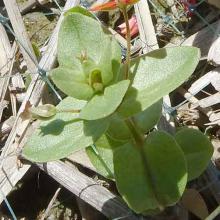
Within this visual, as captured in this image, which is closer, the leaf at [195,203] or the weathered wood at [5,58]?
the leaf at [195,203]

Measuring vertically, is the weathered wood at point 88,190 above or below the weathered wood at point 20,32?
below

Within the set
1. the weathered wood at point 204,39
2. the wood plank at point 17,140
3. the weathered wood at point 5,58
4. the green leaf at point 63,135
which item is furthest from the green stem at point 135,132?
the weathered wood at point 5,58

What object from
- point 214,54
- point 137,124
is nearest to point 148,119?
point 137,124

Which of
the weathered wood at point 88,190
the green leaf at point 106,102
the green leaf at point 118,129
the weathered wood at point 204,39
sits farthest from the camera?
the weathered wood at point 204,39

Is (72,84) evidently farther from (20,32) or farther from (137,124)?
(20,32)

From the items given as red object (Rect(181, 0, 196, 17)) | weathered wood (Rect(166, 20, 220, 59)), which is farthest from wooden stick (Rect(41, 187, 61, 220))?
red object (Rect(181, 0, 196, 17))

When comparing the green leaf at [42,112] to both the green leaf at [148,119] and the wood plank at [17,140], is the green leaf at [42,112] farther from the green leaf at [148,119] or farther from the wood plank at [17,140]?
the wood plank at [17,140]

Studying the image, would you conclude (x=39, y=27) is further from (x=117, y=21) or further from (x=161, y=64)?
(x=161, y=64)

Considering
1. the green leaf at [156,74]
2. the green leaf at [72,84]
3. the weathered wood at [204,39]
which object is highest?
the green leaf at [72,84]

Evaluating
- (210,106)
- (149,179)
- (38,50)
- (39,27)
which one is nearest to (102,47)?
(149,179)
